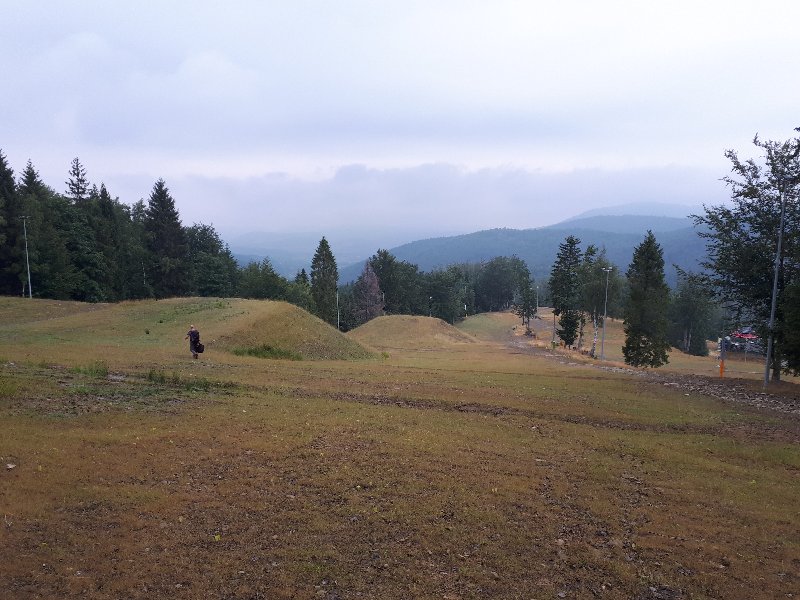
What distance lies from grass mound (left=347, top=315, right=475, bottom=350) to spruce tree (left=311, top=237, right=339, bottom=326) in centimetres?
1263

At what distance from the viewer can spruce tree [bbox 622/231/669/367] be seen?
49656mm

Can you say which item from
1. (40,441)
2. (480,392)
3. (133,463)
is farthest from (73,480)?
(480,392)

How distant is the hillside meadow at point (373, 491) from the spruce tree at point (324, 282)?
67.2m

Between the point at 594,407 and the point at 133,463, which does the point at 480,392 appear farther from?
the point at 133,463

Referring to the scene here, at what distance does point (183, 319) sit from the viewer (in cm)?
3878

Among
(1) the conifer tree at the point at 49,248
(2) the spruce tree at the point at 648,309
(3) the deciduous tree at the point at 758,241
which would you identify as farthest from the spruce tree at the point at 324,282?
(3) the deciduous tree at the point at 758,241

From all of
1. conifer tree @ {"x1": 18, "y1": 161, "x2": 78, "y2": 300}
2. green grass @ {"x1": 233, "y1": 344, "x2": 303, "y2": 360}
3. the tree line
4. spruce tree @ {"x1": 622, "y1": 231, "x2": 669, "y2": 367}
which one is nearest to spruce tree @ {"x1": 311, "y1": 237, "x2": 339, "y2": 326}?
the tree line

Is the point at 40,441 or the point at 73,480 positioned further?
the point at 40,441

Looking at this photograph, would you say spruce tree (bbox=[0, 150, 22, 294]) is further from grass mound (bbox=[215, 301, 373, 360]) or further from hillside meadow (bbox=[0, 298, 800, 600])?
hillside meadow (bbox=[0, 298, 800, 600])

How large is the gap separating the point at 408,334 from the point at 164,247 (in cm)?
4237

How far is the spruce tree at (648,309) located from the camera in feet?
163

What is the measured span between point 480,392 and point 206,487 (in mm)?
13171

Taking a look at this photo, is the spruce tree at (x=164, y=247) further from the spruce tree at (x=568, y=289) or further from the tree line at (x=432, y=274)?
the spruce tree at (x=568, y=289)

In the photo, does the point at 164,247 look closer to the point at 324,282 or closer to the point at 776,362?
the point at 324,282
